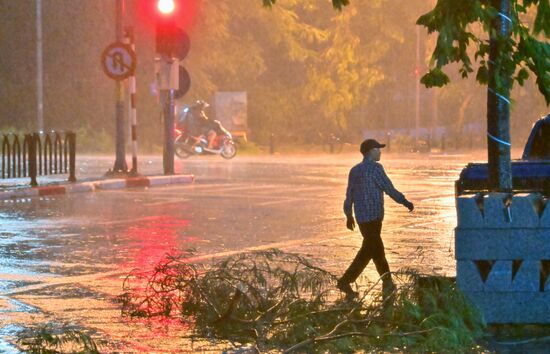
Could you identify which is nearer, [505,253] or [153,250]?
[505,253]

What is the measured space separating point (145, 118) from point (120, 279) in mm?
42362

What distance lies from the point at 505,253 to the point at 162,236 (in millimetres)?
8082

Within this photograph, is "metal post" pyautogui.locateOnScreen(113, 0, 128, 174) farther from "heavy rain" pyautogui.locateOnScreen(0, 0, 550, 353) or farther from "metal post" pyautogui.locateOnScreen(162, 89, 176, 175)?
"metal post" pyautogui.locateOnScreen(162, 89, 176, 175)

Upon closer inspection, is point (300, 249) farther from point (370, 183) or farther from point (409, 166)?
point (409, 166)

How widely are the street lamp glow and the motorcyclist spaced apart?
530 inches

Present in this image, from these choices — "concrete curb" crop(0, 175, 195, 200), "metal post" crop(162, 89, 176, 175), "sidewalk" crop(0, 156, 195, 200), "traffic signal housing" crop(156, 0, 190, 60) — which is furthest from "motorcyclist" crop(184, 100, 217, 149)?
"concrete curb" crop(0, 175, 195, 200)

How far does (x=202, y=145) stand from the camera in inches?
1735

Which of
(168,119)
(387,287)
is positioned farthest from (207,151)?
(387,287)

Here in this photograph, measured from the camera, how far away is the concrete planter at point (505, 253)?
32.0 ft

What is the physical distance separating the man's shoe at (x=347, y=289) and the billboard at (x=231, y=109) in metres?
38.9

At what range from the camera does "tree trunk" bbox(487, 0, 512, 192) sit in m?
10.4

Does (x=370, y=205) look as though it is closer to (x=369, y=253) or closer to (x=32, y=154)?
(x=369, y=253)

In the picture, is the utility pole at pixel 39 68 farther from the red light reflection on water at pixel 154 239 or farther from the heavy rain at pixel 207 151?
the red light reflection on water at pixel 154 239

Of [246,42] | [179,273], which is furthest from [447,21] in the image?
[246,42]
